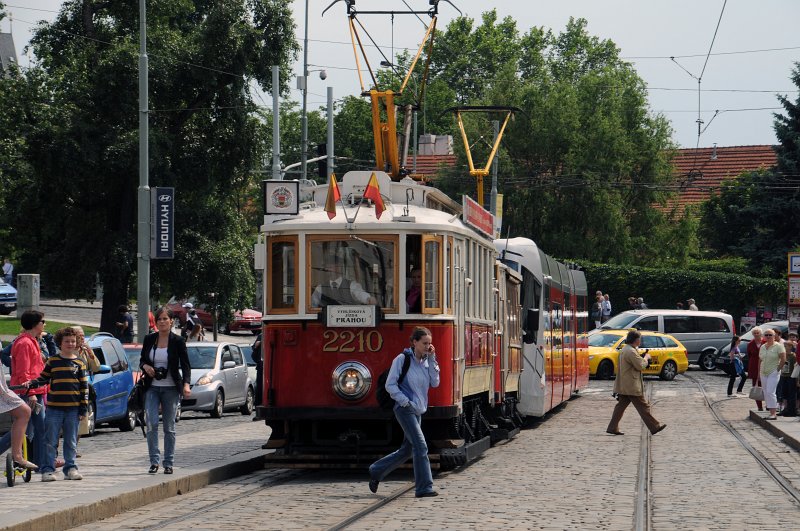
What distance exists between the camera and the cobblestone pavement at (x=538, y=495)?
1195cm

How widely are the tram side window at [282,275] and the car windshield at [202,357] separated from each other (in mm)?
11966

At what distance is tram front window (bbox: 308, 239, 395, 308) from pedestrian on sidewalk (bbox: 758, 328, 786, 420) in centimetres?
1313

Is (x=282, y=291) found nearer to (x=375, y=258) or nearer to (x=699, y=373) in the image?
(x=375, y=258)

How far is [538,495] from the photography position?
13977 mm

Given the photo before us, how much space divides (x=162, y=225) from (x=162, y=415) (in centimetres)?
1955

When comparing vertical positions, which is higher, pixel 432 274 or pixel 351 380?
pixel 432 274

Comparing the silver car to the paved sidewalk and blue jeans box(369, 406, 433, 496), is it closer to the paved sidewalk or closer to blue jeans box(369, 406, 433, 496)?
the paved sidewalk

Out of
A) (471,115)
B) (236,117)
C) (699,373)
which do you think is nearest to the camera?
(236,117)

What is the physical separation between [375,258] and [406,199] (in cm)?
124

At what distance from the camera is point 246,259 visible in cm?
4244

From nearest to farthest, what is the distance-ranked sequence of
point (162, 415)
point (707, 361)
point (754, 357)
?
point (162, 415)
point (754, 357)
point (707, 361)

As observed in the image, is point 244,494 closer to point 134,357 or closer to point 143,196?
point 134,357

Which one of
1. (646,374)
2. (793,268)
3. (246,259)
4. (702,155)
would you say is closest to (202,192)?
Result: (246,259)

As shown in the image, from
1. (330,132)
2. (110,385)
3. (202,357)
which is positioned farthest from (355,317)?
(330,132)
